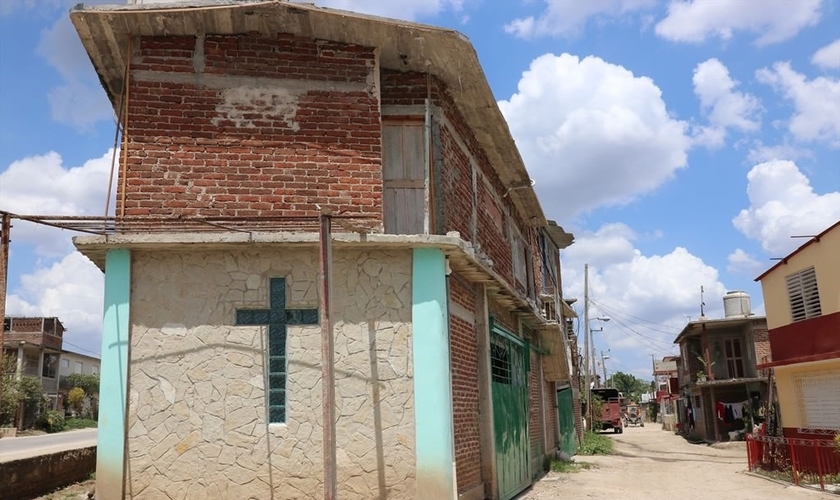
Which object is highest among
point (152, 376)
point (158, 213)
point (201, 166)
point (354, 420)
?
point (201, 166)

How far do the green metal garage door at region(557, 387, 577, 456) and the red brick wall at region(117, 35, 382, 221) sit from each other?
15.2 m

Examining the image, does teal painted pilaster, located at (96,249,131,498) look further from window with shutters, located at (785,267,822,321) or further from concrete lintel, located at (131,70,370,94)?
window with shutters, located at (785,267,822,321)

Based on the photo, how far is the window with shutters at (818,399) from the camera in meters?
16.6

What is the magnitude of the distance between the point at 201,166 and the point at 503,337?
257 inches

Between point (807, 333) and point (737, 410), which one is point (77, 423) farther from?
point (807, 333)

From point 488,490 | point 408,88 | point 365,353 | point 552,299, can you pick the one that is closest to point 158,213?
A: point 365,353

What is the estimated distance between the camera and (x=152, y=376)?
8383mm

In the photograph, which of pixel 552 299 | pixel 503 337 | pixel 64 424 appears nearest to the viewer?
pixel 503 337

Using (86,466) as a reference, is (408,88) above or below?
above

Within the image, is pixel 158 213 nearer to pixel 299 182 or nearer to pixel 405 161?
pixel 299 182

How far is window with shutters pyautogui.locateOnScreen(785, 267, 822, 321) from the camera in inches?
683

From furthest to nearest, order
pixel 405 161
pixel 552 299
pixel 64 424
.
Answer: pixel 64 424, pixel 552 299, pixel 405 161

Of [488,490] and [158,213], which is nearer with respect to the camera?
[158,213]

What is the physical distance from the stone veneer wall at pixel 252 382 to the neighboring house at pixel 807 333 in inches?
472
